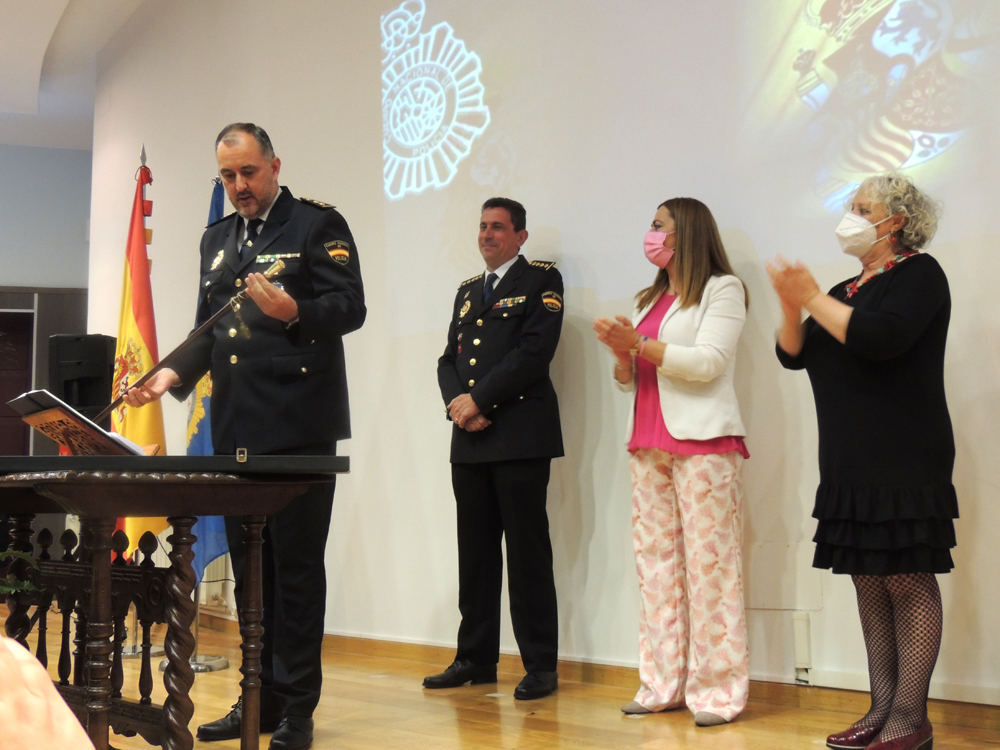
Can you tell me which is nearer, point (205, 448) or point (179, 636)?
point (179, 636)

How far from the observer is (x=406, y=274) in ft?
13.5

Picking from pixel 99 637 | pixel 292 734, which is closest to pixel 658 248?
pixel 292 734

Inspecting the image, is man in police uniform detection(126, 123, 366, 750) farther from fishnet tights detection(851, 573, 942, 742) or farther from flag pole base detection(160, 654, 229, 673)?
flag pole base detection(160, 654, 229, 673)

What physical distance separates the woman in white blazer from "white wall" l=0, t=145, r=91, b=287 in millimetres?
6693

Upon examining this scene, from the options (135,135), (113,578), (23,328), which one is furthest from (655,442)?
(23,328)

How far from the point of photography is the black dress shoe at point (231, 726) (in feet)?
7.57

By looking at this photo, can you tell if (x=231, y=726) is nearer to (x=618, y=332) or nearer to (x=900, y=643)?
(x=618, y=332)

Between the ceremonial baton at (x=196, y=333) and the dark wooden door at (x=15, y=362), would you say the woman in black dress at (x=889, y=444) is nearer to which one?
the ceremonial baton at (x=196, y=333)

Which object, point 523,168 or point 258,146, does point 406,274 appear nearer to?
point 523,168

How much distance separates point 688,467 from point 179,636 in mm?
1461

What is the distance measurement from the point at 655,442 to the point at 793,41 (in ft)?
4.23

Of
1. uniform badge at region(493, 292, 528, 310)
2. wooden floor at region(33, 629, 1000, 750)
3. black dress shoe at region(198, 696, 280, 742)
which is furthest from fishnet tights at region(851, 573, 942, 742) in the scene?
uniform badge at region(493, 292, 528, 310)

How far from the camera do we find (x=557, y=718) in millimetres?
2670

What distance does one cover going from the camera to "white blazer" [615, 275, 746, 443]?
2.67 m
